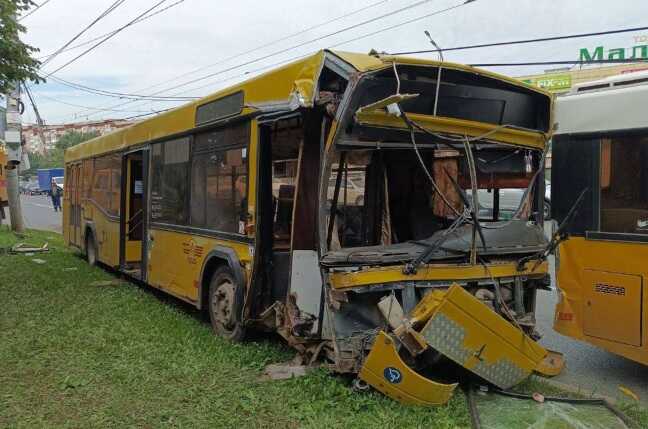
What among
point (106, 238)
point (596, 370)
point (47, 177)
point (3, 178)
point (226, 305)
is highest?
point (47, 177)

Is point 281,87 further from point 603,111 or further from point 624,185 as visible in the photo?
point 624,185

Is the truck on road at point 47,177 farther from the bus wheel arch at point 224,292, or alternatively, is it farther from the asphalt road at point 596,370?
the asphalt road at point 596,370

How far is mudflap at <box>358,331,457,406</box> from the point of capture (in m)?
4.36

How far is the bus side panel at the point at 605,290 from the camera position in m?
5.16

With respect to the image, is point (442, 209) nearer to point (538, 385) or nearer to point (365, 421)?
point (538, 385)

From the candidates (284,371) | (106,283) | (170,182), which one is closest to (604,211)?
(284,371)

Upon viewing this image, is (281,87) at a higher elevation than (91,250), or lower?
higher

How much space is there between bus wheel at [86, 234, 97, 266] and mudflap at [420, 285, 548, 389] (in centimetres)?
964

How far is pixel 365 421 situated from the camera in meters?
4.31

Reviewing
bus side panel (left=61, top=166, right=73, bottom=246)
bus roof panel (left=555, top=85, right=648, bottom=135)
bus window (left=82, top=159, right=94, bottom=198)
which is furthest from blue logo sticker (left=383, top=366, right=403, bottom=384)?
bus side panel (left=61, top=166, right=73, bottom=246)

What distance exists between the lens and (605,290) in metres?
5.41

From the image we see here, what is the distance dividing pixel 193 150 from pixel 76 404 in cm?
362

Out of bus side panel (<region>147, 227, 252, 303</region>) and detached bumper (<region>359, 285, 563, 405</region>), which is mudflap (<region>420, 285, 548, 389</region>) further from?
bus side panel (<region>147, 227, 252, 303</region>)

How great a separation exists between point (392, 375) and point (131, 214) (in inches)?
291
